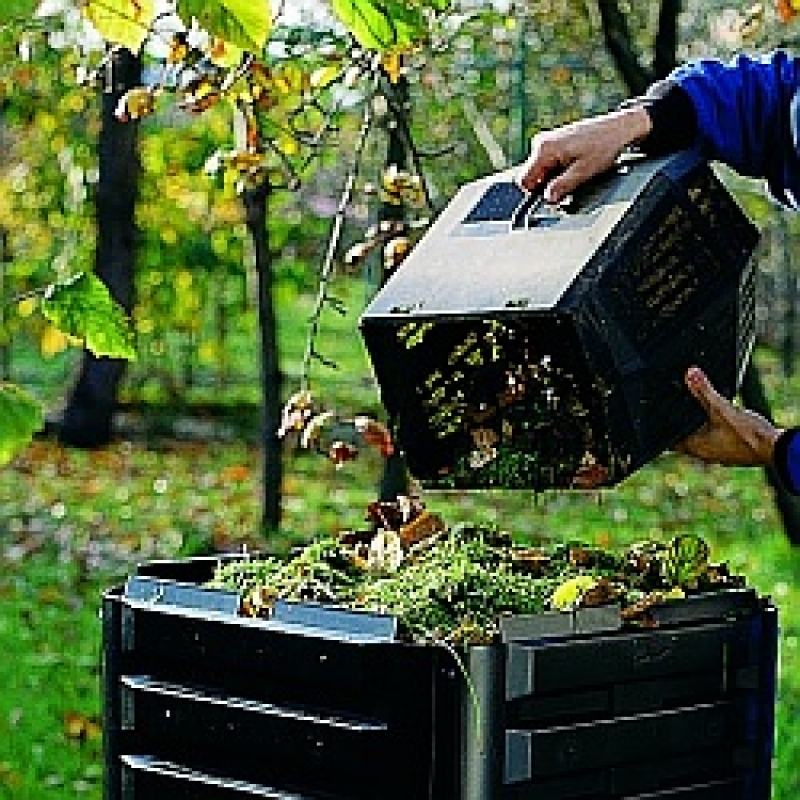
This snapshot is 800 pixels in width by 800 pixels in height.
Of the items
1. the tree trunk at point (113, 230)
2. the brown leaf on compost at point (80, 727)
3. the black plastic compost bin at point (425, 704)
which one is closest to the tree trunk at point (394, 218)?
the brown leaf on compost at point (80, 727)

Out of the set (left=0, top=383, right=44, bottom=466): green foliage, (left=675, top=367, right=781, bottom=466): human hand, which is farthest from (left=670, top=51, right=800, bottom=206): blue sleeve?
(left=0, top=383, right=44, bottom=466): green foliage

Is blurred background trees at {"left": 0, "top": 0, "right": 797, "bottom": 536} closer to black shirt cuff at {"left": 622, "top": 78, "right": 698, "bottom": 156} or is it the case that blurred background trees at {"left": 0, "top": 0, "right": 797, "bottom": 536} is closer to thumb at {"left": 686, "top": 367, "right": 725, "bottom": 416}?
black shirt cuff at {"left": 622, "top": 78, "right": 698, "bottom": 156}

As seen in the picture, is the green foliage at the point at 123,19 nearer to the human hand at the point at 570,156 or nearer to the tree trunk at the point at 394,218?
the human hand at the point at 570,156

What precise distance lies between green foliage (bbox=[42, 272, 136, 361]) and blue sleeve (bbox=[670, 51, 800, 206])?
1218mm

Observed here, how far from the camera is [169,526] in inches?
399

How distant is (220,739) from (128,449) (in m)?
10.5

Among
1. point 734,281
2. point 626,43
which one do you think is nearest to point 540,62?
point 626,43

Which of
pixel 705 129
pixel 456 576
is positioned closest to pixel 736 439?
pixel 705 129

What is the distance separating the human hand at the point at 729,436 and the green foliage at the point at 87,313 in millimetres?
1014

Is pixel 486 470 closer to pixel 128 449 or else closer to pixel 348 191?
pixel 348 191

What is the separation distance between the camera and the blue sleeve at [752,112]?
266 centimetres

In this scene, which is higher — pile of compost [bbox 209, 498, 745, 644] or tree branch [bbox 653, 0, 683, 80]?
tree branch [bbox 653, 0, 683, 80]

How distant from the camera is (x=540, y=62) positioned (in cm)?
725

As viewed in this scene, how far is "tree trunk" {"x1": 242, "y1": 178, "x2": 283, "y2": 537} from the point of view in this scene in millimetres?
7305
